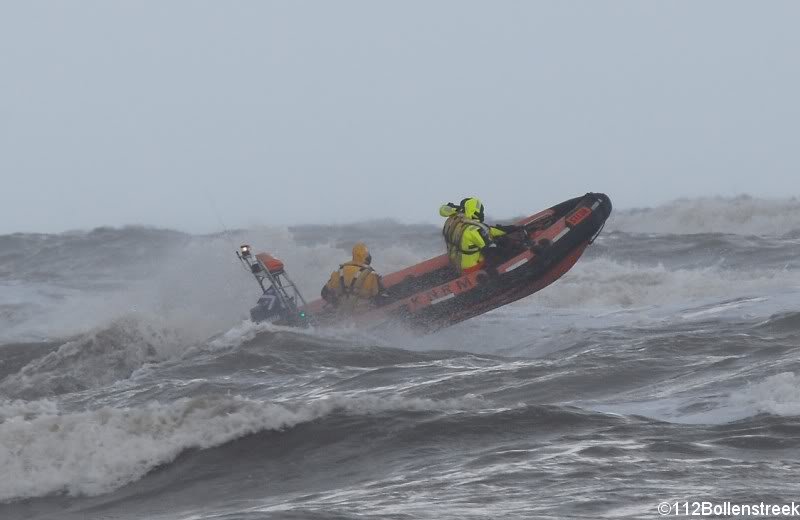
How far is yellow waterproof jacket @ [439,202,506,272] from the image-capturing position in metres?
11.9

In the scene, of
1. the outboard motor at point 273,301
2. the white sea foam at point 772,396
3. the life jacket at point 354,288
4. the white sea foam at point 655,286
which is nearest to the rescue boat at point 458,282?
the outboard motor at point 273,301

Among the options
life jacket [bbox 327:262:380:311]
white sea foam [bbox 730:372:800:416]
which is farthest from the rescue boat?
white sea foam [bbox 730:372:800:416]

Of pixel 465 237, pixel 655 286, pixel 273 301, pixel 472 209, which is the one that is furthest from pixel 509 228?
pixel 655 286

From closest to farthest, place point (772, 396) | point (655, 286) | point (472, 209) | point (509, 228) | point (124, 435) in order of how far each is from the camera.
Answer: point (124, 435) → point (772, 396) → point (472, 209) → point (509, 228) → point (655, 286)

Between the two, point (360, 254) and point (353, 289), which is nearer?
point (353, 289)

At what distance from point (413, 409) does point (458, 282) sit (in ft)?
17.3

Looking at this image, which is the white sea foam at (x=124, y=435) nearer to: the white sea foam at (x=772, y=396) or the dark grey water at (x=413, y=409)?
the dark grey water at (x=413, y=409)

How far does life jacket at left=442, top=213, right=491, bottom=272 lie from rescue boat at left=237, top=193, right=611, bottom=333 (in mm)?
160

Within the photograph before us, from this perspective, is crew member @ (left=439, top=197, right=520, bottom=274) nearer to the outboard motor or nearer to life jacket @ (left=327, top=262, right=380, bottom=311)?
life jacket @ (left=327, top=262, right=380, bottom=311)

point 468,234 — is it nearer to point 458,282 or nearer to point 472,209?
point 472,209

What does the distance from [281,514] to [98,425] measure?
5.28 ft

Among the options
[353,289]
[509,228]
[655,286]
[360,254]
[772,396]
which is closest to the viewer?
[772,396]

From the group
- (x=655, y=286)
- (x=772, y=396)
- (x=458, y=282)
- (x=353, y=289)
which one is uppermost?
(x=353, y=289)

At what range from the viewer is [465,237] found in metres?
11.9
